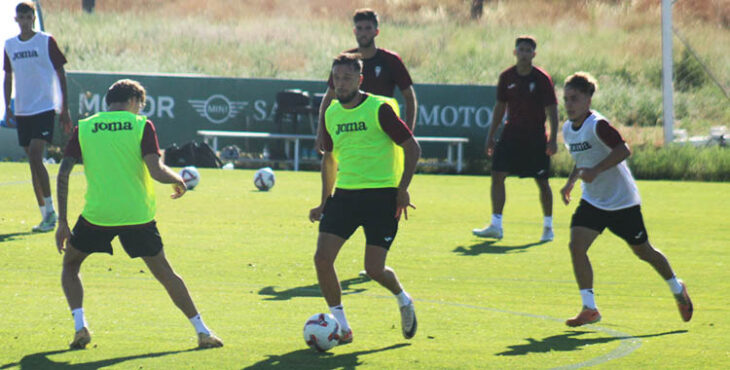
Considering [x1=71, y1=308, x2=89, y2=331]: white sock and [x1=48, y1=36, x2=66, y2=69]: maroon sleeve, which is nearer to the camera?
[x1=71, y1=308, x2=89, y2=331]: white sock

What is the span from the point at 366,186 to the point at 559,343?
157 cm

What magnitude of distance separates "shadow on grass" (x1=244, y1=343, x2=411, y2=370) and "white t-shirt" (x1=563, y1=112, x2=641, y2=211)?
82.6 inches

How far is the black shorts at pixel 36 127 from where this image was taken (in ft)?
38.1

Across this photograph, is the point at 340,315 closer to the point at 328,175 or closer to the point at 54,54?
the point at 328,175

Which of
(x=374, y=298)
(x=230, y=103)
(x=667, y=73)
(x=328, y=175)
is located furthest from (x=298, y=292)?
(x=667, y=73)

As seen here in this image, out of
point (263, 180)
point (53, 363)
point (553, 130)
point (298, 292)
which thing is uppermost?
point (553, 130)

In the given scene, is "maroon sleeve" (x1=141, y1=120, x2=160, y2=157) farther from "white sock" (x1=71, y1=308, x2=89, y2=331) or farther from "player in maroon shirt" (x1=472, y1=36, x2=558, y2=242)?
"player in maroon shirt" (x1=472, y1=36, x2=558, y2=242)

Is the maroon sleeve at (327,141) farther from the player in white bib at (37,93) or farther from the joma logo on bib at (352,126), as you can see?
the player in white bib at (37,93)

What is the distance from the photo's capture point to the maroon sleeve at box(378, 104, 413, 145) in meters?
6.70

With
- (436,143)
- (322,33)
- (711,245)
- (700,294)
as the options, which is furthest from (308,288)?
(322,33)

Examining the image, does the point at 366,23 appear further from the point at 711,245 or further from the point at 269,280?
the point at 711,245

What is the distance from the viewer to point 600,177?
24.9 feet

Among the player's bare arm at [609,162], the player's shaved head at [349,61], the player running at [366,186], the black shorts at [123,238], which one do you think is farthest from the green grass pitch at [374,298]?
the player's shaved head at [349,61]

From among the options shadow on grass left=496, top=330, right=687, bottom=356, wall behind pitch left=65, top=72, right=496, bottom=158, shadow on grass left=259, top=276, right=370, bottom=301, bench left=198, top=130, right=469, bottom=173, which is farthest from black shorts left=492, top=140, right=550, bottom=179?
wall behind pitch left=65, top=72, right=496, bottom=158
